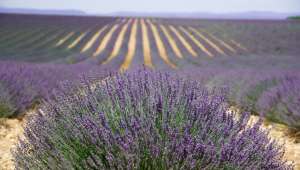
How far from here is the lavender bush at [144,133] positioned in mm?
1792

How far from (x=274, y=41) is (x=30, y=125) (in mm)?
25998

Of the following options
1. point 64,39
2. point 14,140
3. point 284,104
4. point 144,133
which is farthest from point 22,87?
point 64,39

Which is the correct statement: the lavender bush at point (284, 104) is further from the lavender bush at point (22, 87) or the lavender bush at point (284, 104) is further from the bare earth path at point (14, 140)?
the lavender bush at point (22, 87)

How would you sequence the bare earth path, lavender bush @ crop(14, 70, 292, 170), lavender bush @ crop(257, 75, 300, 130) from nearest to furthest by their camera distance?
lavender bush @ crop(14, 70, 292, 170) < the bare earth path < lavender bush @ crop(257, 75, 300, 130)

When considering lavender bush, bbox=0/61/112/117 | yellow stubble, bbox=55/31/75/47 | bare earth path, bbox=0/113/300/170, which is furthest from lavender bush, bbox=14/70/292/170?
yellow stubble, bbox=55/31/75/47

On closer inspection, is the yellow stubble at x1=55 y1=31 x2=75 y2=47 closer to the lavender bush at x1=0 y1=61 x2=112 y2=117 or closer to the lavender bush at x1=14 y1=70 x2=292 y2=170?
the lavender bush at x1=0 y1=61 x2=112 y2=117

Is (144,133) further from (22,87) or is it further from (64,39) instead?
(64,39)

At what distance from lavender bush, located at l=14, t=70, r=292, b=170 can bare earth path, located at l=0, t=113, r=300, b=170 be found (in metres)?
0.70

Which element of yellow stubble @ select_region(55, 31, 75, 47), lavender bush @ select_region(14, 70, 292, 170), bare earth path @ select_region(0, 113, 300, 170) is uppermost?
lavender bush @ select_region(14, 70, 292, 170)

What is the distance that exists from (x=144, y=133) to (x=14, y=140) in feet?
8.88

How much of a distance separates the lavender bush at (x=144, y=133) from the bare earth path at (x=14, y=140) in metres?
0.70

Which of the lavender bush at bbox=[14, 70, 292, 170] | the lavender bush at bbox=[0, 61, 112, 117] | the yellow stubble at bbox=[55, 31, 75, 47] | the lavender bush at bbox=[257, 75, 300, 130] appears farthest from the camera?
the yellow stubble at bbox=[55, 31, 75, 47]

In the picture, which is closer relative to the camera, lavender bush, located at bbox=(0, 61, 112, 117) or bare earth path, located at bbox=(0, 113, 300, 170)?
bare earth path, located at bbox=(0, 113, 300, 170)

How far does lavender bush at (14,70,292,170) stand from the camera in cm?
179
